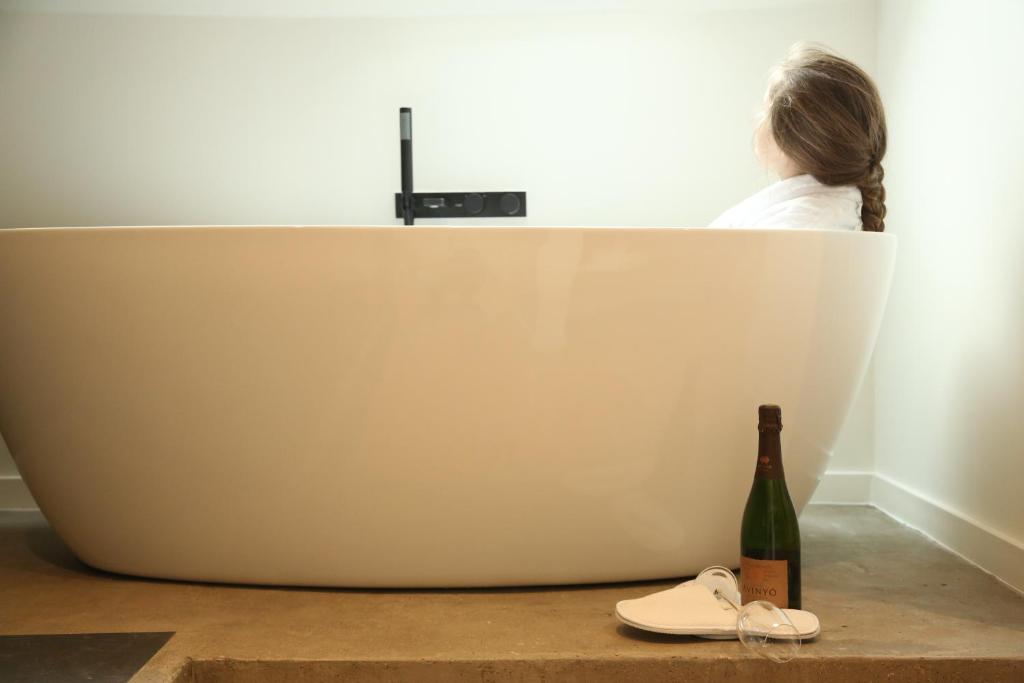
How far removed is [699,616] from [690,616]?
0.04ft

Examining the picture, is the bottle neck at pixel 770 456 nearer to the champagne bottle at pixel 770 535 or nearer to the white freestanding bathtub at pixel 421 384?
the champagne bottle at pixel 770 535

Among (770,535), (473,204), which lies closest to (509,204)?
(473,204)

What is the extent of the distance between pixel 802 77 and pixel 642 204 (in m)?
0.75

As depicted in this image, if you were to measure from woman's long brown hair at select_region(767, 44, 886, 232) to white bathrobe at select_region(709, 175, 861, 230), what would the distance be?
2 cm

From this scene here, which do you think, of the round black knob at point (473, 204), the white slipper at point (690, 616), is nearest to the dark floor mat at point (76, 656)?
the white slipper at point (690, 616)

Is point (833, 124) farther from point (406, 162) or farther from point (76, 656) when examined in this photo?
point (76, 656)

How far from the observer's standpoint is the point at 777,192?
192cm

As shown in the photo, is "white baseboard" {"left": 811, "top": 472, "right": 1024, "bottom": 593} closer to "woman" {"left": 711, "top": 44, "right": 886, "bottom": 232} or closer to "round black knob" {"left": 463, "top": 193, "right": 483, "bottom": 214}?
"woman" {"left": 711, "top": 44, "right": 886, "bottom": 232}

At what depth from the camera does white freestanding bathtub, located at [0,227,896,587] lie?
5.08 ft

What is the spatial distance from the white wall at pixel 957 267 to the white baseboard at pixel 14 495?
206cm

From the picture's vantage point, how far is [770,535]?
148 cm

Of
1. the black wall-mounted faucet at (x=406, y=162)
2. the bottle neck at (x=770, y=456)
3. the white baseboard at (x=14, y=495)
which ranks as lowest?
the white baseboard at (x=14, y=495)

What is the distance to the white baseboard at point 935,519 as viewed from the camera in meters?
1.77

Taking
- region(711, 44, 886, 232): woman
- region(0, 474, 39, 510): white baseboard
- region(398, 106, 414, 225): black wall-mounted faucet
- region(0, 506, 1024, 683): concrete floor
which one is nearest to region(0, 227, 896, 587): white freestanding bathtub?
region(0, 506, 1024, 683): concrete floor
